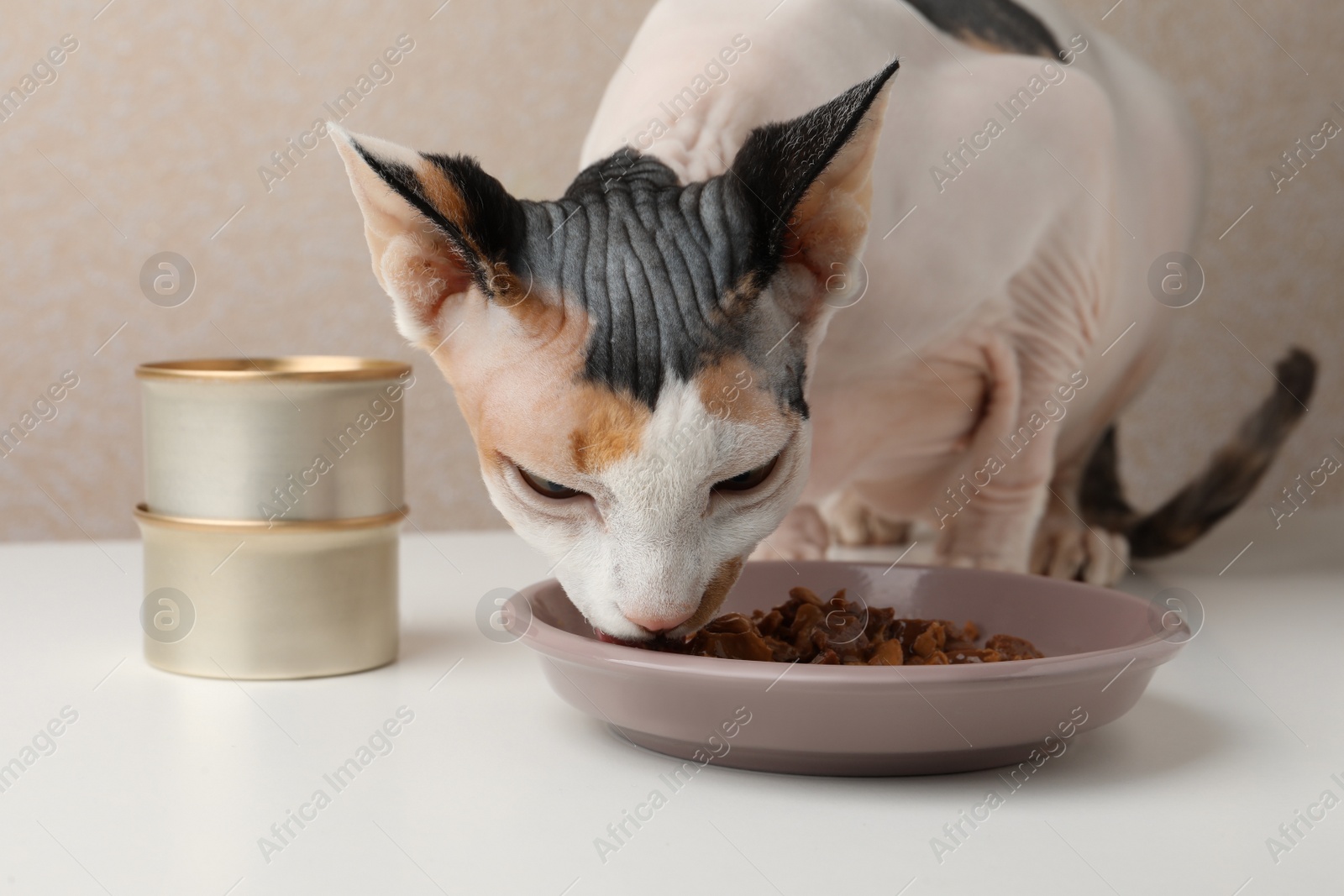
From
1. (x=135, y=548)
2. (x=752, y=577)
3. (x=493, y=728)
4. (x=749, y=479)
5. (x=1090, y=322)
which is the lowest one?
(x=135, y=548)

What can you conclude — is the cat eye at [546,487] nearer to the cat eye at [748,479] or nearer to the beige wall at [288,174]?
the cat eye at [748,479]

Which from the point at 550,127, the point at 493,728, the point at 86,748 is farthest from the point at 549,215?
the point at 550,127

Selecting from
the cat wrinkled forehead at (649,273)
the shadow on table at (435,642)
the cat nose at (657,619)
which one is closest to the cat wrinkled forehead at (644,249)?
the cat wrinkled forehead at (649,273)

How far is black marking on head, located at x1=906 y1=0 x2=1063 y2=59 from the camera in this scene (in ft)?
4.02

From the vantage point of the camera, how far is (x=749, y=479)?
29.6 inches

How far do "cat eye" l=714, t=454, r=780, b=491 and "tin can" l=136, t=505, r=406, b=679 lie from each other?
0.35 metres

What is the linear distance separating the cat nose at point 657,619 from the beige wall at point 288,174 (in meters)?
1.38

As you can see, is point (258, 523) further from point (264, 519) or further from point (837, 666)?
point (837, 666)

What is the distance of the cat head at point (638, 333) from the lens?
27.6 inches

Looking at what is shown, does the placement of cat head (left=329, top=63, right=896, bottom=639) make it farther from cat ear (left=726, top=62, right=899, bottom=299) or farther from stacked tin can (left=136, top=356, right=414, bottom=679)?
stacked tin can (left=136, top=356, right=414, bottom=679)

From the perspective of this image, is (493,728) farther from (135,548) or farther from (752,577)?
(135,548)

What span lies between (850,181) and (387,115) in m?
1.35

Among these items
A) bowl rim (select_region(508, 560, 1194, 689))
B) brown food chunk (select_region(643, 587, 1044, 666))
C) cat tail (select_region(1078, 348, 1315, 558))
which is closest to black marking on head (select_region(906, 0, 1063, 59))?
cat tail (select_region(1078, 348, 1315, 558))

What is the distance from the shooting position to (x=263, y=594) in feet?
3.09
